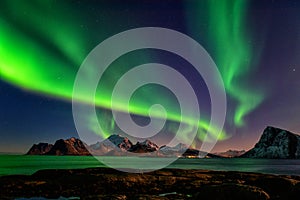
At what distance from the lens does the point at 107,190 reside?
39000 millimetres

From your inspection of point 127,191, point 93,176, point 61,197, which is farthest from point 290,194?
point 93,176

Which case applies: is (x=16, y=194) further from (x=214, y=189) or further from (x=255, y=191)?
(x=255, y=191)

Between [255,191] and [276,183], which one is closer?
[255,191]

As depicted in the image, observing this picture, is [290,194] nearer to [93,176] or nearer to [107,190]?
[107,190]

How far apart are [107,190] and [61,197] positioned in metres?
6.34

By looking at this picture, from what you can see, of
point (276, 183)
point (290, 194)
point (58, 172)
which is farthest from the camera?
point (58, 172)

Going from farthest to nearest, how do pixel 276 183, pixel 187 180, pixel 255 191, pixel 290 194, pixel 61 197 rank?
1. pixel 187 180
2. pixel 276 183
3. pixel 61 197
4. pixel 255 191
5. pixel 290 194

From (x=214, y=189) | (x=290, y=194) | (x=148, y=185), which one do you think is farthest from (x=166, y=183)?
(x=290, y=194)

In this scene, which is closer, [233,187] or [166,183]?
[233,187]

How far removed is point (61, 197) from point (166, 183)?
635 inches

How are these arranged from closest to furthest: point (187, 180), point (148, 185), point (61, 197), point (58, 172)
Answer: point (61, 197)
point (148, 185)
point (187, 180)
point (58, 172)

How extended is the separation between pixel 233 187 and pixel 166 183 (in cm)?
1928

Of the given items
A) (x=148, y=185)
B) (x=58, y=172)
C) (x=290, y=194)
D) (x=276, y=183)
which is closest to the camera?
(x=290, y=194)

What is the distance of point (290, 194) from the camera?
955 inches
